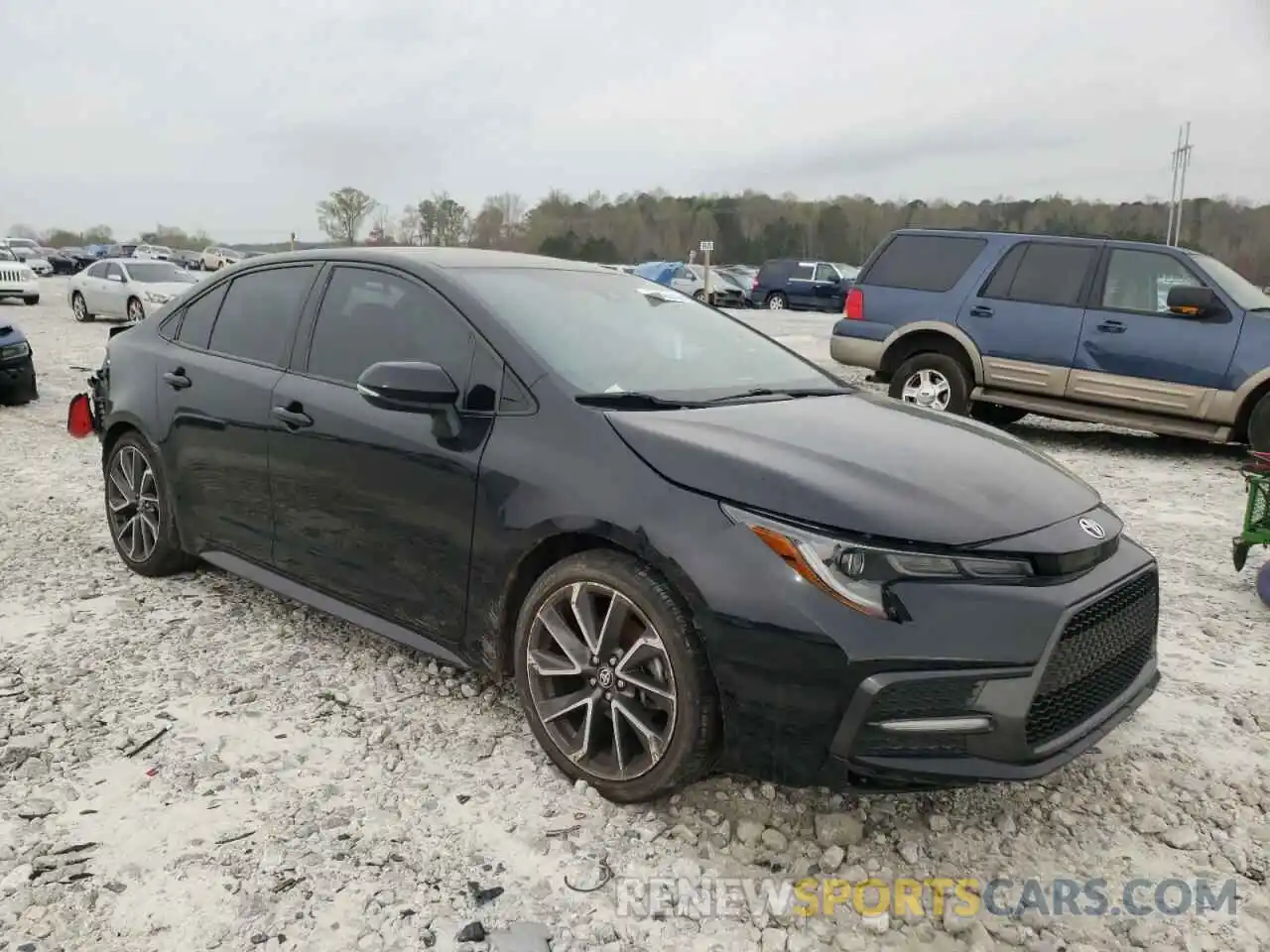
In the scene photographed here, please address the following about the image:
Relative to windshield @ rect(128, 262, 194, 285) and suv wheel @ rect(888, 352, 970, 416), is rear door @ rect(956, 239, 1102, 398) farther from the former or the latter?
windshield @ rect(128, 262, 194, 285)

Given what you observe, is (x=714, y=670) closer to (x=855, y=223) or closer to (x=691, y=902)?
(x=691, y=902)

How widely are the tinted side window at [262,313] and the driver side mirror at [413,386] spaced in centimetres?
99

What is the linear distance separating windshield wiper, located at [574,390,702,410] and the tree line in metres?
50.1

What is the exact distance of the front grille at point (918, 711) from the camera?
230 cm

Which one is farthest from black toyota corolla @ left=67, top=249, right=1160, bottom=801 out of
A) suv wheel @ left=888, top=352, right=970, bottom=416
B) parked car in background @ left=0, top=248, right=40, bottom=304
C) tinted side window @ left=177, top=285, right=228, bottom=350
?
parked car in background @ left=0, top=248, right=40, bottom=304

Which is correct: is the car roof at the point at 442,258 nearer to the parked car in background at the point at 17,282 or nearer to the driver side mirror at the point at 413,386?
the driver side mirror at the point at 413,386

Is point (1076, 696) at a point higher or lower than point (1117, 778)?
higher

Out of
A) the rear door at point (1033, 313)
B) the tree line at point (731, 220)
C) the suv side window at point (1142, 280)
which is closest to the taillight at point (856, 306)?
the rear door at point (1033, 313)

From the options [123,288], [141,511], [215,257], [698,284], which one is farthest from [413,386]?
[215,257]

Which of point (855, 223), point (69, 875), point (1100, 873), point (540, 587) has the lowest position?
point (69, 875)

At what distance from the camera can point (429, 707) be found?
3.40 metres

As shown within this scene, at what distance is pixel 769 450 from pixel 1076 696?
1028 mm

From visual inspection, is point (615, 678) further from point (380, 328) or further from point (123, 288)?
point (123, 288)

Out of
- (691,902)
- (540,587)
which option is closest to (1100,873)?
(691,902)
